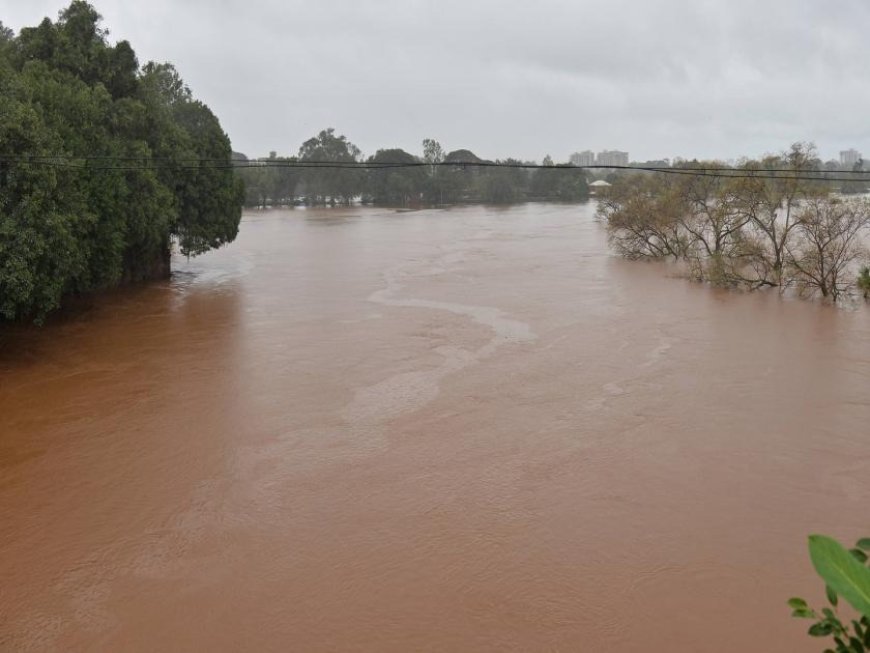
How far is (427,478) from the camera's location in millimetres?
9945

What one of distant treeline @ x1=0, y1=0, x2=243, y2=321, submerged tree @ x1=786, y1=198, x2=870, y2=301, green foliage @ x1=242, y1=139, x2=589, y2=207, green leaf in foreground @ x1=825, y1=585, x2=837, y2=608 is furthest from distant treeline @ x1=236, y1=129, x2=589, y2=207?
green leaf in foreground @ x1=825, y1=585, x2=837, y2=608

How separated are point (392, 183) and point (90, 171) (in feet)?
204

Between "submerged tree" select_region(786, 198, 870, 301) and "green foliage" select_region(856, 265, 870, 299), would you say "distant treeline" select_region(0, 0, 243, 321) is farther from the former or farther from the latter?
"green foliage" select_region(856, 265, 870, 299)

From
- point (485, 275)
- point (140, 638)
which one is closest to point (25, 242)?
point (140, 638)

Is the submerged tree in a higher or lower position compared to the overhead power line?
lower

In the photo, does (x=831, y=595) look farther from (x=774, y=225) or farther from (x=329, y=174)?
(x=329, y=174)

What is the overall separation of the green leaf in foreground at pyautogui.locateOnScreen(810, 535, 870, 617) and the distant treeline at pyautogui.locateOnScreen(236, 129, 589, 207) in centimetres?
7120

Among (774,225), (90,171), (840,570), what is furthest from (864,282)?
(840,570)

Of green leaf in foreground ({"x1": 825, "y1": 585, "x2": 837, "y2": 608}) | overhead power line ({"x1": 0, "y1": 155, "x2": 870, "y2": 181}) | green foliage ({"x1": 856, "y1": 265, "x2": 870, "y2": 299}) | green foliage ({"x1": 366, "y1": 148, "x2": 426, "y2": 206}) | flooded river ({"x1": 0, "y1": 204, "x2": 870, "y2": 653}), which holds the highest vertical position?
green foliage ({"x1": 366, "y1": 148, "x2": 426, "y2": 206})

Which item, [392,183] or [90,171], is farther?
[392,183]

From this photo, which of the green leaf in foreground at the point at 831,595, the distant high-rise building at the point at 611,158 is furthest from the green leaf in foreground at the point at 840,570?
the distant high-rise building at the point at 611,158

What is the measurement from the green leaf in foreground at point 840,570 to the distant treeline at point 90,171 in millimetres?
14656

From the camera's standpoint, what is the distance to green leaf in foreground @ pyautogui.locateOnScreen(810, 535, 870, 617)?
52.6 inches

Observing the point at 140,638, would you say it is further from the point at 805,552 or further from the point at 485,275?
the point at 485,275
